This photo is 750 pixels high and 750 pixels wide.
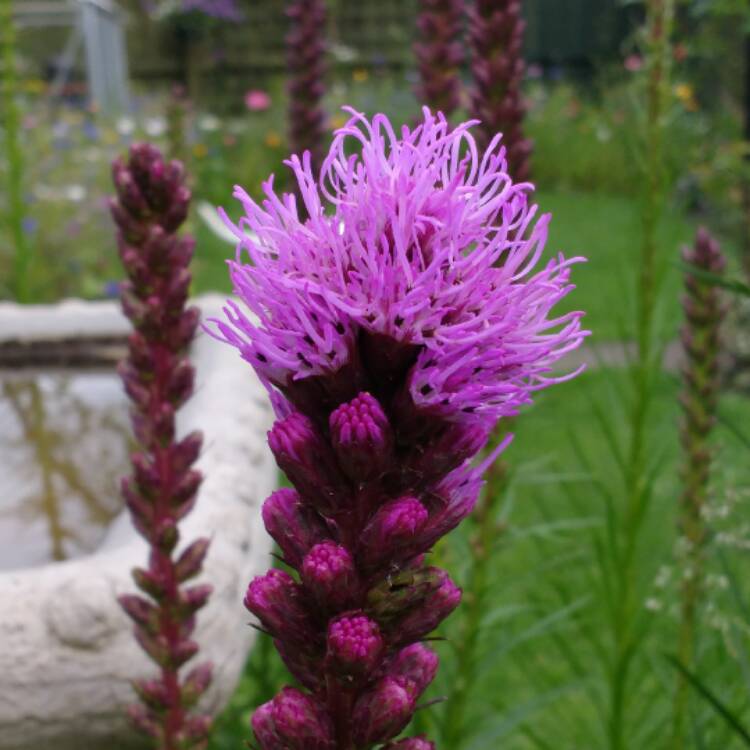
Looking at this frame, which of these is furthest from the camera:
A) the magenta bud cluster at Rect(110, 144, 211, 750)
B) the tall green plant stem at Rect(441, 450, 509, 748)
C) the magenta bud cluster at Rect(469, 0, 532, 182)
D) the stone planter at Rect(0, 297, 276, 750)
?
the tall green plant stem at Rect(441, 450, 509, 748)

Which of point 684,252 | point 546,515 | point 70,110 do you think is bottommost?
point 70,110

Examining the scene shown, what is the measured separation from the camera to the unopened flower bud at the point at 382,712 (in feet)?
2.81

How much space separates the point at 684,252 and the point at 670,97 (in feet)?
1.21

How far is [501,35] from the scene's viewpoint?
203cm

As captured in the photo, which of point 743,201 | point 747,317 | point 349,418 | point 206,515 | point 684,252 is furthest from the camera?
point 743,201

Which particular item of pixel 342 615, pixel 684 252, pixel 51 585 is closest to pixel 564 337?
pixel 342 615

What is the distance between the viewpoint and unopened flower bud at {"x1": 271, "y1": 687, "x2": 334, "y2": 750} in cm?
86

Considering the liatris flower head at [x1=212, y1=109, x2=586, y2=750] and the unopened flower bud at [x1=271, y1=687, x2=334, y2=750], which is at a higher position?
the liatris flower head at [x1=212, y1=109, x2=586, y2=750]

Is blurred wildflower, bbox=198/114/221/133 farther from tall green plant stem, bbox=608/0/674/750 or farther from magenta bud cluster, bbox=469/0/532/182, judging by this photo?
magenta bud cluster, bbox=469/0/532/182

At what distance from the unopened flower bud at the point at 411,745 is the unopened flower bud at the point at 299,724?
0.20 feet

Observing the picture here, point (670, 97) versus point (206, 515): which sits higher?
point (670, 97)

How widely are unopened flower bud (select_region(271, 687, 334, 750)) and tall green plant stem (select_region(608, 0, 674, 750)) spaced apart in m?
1.38

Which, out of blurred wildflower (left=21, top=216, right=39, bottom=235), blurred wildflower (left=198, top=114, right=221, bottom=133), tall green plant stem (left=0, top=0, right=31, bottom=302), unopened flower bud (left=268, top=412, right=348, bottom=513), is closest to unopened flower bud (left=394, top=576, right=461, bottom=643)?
unopened flower bud (left=268, top=412, right=348, bottom=513)

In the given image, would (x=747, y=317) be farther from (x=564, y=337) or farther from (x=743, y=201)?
(x=564, y=337)
